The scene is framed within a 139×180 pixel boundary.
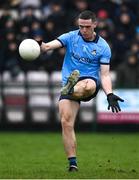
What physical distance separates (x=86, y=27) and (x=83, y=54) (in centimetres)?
45

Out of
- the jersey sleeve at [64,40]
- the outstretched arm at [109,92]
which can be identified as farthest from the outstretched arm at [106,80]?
the jersey sleeve at [64,40]

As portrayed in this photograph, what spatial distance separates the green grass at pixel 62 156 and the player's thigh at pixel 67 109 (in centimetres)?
84

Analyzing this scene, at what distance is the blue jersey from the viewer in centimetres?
1117

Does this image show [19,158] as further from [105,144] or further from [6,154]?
[105,144]

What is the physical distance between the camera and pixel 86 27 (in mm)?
11000

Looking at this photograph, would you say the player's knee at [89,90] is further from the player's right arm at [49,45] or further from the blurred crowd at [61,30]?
the blurred crowd at [61,30]

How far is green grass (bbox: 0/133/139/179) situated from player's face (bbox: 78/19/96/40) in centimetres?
210

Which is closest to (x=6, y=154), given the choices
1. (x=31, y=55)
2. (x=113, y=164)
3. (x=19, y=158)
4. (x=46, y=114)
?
(x=19, y=158)

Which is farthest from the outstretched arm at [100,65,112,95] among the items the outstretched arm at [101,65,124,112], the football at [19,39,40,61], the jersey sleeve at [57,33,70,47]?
the football at [19,39,40,61]

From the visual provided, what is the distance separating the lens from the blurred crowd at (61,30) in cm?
2058

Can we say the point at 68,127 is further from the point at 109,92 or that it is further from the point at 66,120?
the point at 109,92

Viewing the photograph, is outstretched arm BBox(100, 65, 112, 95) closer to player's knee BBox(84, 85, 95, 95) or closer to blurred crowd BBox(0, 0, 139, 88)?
player's knee BBox(84, 85, 95, 95)

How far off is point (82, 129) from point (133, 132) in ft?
4.85

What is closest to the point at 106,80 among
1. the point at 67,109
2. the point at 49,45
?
the point at 67,109
